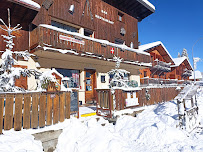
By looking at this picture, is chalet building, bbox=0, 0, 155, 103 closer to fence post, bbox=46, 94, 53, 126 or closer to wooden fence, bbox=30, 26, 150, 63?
wooden fence, bbox=30, 26, 150, 63

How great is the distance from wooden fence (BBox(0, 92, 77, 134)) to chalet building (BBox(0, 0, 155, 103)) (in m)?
2.62

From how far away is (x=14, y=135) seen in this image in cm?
379

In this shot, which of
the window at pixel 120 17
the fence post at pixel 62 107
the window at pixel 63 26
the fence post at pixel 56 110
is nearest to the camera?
the fence post at pixel 56 110

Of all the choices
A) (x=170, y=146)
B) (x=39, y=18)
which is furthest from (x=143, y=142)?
(x=39, y=18)

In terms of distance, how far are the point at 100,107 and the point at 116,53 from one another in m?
6.00

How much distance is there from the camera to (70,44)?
353 inches

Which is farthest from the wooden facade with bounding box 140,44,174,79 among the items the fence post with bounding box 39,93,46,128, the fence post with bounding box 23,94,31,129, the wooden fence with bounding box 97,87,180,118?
the fence post with bounding box 23,94,31,129

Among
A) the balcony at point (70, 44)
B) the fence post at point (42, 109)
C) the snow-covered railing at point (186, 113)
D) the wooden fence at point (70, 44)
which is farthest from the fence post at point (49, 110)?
the snow-covered railing at point (186, 113)

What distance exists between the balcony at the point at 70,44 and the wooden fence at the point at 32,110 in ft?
12.9

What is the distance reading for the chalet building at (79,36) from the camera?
818 cm

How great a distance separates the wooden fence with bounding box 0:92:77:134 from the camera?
A: 3936mm

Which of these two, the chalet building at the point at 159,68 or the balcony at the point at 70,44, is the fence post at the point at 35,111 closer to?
the balcony at the point at 70,44

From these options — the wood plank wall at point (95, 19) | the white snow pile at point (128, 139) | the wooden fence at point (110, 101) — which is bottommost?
the white snow pile at point (128, 139)

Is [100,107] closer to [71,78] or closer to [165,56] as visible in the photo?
[71,78]
